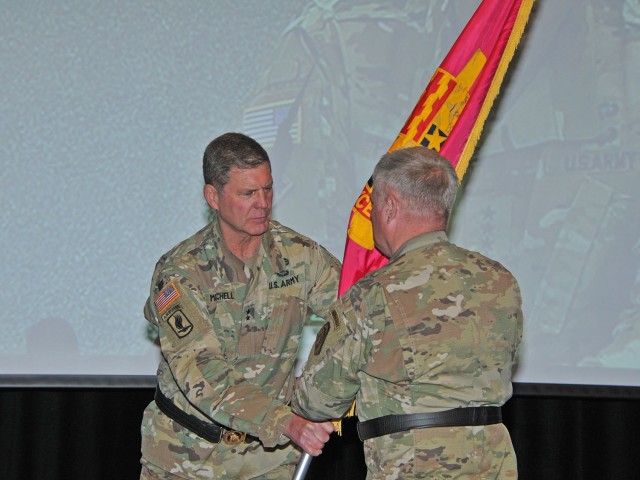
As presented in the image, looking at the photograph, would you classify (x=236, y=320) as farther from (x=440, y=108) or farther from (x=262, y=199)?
(x=440, y=108)

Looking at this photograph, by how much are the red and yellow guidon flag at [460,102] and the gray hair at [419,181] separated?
25.1 inches

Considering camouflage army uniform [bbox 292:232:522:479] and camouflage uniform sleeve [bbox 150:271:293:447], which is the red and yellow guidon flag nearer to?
camouflage uniform sleeve [bbox 150:271:293:447]

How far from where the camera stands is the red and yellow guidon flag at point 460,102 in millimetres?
2672

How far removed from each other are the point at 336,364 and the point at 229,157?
750mm

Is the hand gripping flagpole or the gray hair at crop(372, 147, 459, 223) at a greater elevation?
the gray hair at crop(372, 147, 459, 223)

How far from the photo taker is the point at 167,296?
2.44 meters

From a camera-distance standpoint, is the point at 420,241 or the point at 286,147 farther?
the point at 286,147

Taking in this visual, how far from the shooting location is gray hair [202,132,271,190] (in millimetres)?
2473

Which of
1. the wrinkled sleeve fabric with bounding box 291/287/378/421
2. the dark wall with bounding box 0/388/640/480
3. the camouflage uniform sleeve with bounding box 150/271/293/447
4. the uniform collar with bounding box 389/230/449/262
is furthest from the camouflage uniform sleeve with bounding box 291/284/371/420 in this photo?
the dark wall with bounding box 0/388/640/480

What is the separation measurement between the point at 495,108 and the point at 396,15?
56 cm

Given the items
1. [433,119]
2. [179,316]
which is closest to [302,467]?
[179,316]

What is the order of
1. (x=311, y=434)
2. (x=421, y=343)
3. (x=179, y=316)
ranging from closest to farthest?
(x=421, y=343)
(x=311, y=434)
(x=179, y=316)

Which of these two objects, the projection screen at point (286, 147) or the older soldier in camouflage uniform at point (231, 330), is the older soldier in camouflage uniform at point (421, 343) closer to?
the older soldier in camouflage uniform at point (231, 330)

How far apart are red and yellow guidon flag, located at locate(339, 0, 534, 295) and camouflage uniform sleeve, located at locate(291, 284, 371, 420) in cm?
62
